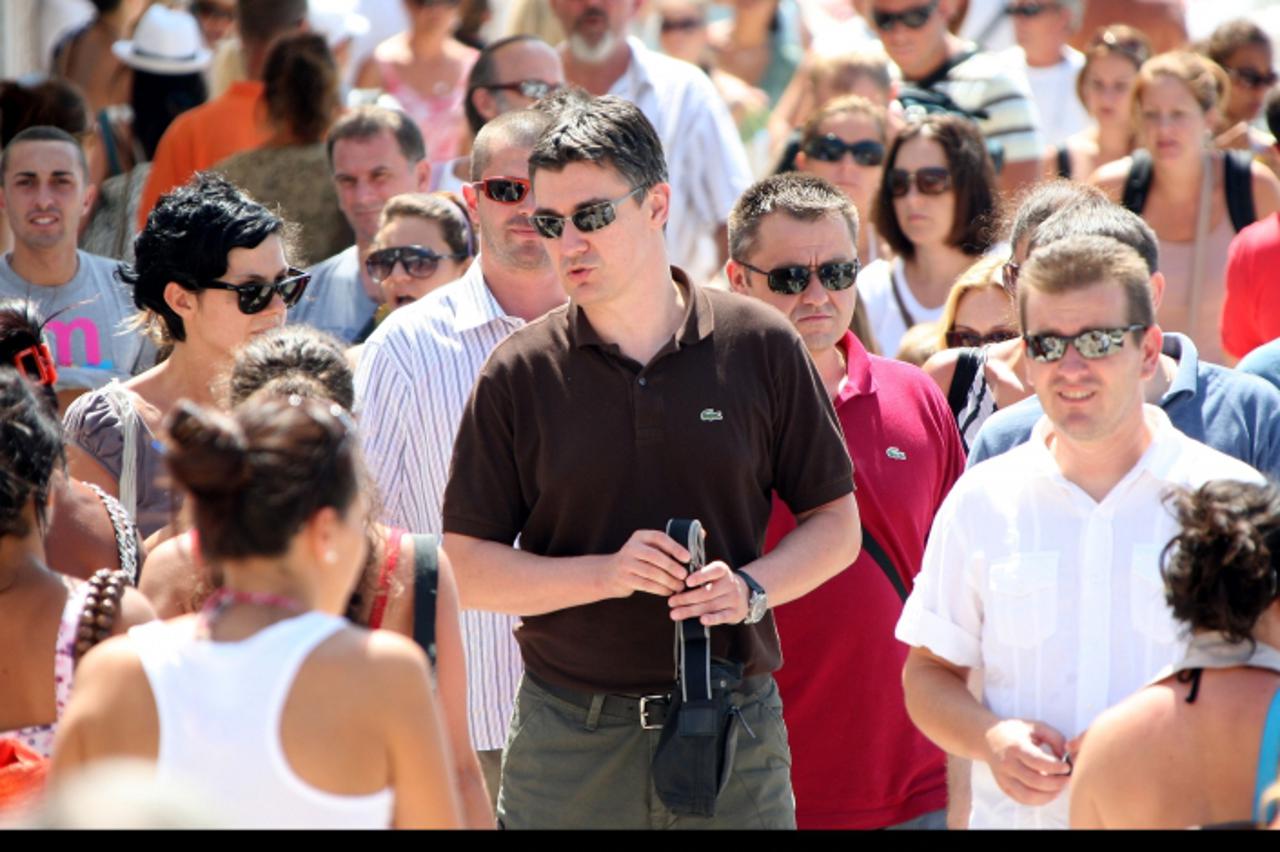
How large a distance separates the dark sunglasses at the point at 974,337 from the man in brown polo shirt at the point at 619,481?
5.59ft

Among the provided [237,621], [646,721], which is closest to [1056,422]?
[646,721]

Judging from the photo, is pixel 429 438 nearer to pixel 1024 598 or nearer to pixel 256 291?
pixel 256 291

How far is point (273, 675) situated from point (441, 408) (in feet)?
6.60

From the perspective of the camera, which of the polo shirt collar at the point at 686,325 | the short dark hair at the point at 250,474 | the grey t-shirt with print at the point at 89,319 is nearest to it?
the short dark hair at the point at 250,474

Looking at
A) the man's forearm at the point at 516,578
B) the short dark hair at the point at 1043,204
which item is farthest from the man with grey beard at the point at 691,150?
the man's forearm at the point at 516,578

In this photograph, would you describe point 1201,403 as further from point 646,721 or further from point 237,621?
point 237,621

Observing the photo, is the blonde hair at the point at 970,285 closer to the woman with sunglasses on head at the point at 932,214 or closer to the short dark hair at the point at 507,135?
the woman with sunglasses on head at the point at 932,214

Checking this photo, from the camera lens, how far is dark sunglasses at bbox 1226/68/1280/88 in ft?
28.6

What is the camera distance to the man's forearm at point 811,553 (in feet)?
12.5

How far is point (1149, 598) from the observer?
3.46m

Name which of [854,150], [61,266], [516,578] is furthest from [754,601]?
[854,150]

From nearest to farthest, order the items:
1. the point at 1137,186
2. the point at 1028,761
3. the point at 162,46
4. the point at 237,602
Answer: the point at 237,602 → the point at 1028,761 → the point at 1137,186 → the point at 162,46

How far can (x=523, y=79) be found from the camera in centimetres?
712

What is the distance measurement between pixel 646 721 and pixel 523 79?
3832 millimetres
